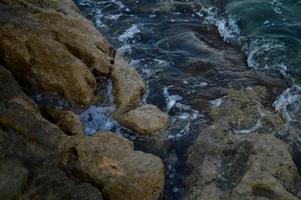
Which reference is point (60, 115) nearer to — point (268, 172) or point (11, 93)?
point (11, 93)

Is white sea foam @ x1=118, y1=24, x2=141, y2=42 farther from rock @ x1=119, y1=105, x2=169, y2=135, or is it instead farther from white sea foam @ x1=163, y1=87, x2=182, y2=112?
rock @ x1=119, y1=105, x2=169, y2=135

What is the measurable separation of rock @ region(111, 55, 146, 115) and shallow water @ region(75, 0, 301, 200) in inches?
7.7

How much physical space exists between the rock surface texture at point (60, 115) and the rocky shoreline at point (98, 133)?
0.01m

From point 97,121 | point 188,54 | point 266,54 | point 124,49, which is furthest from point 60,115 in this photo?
point 266,54

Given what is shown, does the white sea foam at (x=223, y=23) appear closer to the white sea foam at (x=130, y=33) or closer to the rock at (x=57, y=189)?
the white sea foam at (x=130, y=33)

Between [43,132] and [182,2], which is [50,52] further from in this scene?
[182,2]

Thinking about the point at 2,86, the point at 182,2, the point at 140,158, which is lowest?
the point at 182,2

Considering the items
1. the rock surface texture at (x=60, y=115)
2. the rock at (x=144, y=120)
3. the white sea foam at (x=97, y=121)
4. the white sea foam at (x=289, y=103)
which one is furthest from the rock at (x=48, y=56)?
the white sea foam at (x=289, y=103)

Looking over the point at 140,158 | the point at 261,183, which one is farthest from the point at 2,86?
the point at 261,183

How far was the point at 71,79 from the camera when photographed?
6.71 metres

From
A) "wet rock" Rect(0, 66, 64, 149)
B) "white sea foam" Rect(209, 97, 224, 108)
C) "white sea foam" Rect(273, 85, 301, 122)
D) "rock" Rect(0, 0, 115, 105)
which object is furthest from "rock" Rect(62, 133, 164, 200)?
"white sea foam" Rect(273, 85, 301, 122)

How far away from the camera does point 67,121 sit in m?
6.29

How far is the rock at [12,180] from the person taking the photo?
14.7 ft

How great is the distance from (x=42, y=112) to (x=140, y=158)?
6.57 feet
